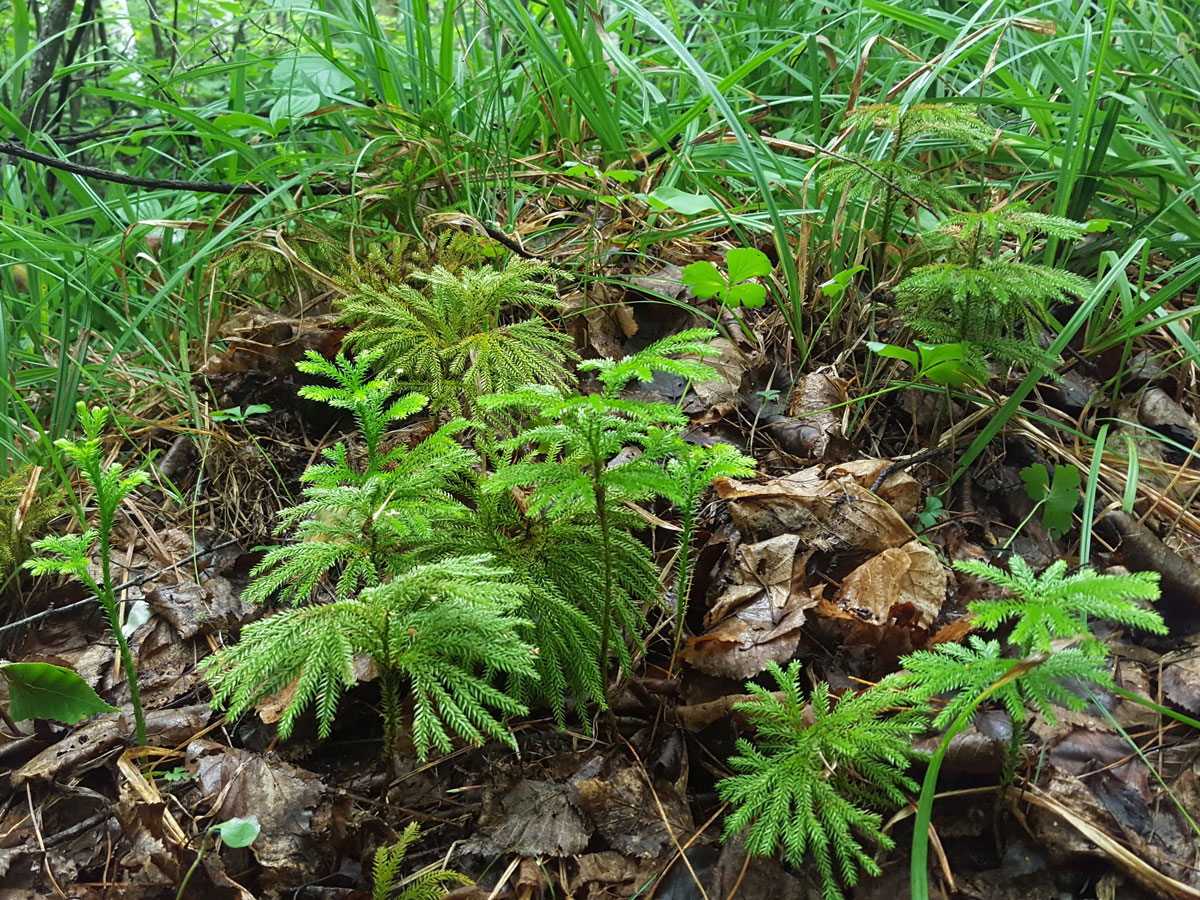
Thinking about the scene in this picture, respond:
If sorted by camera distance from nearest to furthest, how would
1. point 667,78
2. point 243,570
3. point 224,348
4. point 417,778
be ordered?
point 417,778, point 243,570, point 224,348, point 667,78

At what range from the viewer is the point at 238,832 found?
1272mm

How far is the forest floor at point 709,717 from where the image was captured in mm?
1282

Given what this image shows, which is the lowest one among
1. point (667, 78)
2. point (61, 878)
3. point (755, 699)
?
point (61, 878)

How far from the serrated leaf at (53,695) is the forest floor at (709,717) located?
0.12 m

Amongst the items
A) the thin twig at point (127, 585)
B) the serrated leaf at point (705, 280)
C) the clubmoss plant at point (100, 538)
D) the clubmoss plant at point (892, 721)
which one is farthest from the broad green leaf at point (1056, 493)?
the thin twig at point (127, 585)

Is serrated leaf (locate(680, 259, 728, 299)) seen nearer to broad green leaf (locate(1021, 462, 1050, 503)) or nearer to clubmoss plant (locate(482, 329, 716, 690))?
clubmoss plant (locate(482, 329, 716, 690))

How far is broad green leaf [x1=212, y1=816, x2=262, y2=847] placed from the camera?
1.26 metres

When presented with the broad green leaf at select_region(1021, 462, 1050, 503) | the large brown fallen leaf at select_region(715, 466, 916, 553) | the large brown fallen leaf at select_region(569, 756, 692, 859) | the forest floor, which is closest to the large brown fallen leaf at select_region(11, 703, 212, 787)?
the forest floor

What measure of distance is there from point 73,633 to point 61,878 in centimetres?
68

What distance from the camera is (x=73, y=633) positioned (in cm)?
186

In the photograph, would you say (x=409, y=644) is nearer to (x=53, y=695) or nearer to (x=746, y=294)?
(x=53, y=695)

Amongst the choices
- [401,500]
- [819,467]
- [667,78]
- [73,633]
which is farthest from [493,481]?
[667,78]

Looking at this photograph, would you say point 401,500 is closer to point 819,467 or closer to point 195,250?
point 819,467

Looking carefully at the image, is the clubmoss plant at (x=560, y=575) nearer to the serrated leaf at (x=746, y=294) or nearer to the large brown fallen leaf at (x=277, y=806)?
the large brown fallen leaf at (x=277, y=806)
